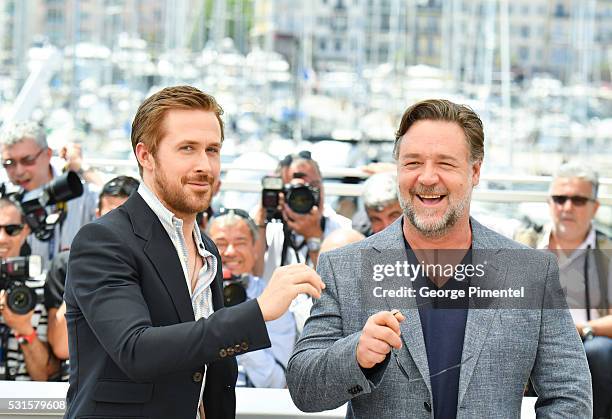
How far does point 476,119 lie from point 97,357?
1025mm

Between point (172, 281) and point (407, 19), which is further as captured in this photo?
point (407, 19)

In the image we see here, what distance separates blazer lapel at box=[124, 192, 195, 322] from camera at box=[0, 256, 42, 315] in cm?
196

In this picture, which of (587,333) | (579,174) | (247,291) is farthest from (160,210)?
(579,174)

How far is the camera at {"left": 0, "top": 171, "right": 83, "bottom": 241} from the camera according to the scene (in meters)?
4.91

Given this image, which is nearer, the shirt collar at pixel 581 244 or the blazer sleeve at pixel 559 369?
the blazer sleeve at pixel 559 369

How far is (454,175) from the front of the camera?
2430mm

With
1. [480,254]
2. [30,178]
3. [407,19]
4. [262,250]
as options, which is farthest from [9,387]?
[407,19]

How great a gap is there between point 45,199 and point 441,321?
3.01 meters

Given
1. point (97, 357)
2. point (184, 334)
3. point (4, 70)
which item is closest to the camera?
point (184, 334)

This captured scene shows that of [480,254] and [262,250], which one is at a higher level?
[480,254]

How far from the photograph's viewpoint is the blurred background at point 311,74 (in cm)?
2222

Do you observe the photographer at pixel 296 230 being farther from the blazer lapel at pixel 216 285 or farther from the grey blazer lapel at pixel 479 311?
the grey blazer lapel at pixel 479 311

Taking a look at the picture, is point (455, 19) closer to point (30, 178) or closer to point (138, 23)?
point (138, 23)

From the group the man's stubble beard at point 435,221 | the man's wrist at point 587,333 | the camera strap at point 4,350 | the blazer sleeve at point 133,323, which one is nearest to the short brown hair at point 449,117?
the man's stubble beard at point 435,221
